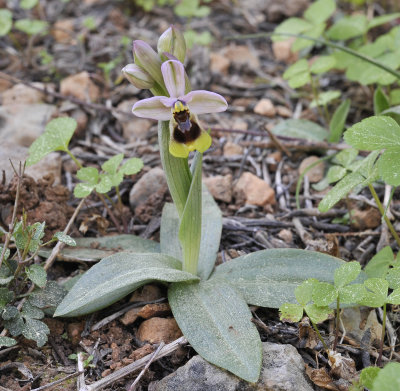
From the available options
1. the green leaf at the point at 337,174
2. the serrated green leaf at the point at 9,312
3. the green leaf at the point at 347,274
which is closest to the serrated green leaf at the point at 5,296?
the serrated green leaf at the point at 9,312

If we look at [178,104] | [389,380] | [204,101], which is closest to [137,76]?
[178,104]

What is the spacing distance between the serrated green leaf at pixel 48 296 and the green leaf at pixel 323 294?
139cm

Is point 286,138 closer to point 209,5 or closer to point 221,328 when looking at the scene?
point 221,328

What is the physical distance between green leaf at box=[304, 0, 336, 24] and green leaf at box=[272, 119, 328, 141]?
100 centimetres

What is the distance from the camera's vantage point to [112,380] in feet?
7.63

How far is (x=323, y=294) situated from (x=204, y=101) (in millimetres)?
1157

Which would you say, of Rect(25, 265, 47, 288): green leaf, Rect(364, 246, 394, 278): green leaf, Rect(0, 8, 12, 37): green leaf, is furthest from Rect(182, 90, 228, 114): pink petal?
Rect(0, 8, 12, 37): green leaf

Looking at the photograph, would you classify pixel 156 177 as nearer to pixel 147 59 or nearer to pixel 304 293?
pixel 147 59

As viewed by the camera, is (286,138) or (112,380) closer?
(112,380)

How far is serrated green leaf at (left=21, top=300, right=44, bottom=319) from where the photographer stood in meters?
2.52

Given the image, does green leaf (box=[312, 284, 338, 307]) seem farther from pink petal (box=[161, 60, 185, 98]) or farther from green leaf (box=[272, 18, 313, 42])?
green leaf (box=[272, 18, 313, 42])

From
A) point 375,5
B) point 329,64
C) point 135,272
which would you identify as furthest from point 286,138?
point 375,5

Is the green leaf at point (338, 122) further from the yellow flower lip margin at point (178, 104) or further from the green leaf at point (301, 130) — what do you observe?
the yellow flower lip margin at point (178, 104)

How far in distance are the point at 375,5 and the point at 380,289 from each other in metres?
4.66
